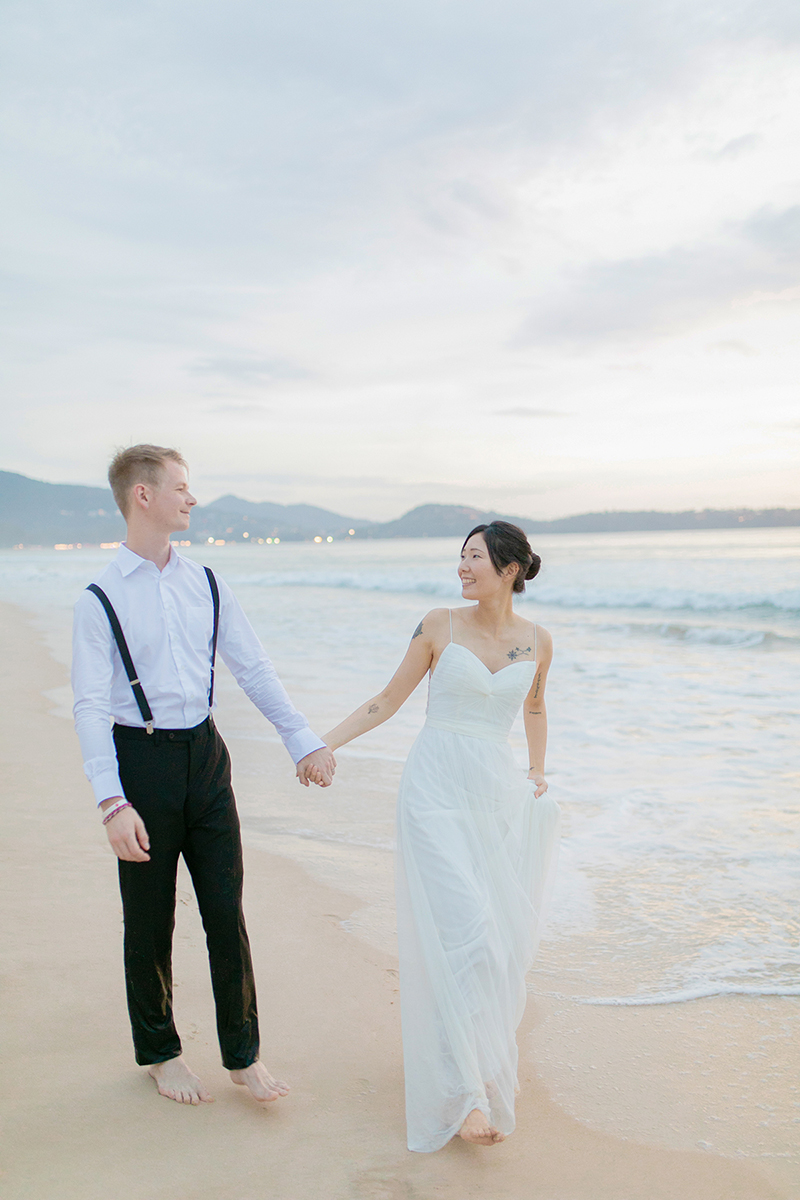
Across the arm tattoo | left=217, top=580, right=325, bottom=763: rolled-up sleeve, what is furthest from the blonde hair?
the arm tattoo

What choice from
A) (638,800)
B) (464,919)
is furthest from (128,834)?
(638,800)

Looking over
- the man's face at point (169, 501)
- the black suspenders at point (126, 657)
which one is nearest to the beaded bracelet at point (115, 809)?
the black suspenders at point (126, 657)

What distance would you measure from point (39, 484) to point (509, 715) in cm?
18294

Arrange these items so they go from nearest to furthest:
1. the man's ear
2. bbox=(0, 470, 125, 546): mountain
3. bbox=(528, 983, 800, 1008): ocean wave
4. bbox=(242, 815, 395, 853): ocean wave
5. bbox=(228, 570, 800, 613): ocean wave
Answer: the man's ear, bbox=(528, 983, 800, 1008): ocean wave, bbox=(242, 815, 395, 853): ocean wave, bbox=(228, 570, 800, 613): ocean wave, bbox=(0, 470, 125, 546): mountain

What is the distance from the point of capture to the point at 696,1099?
3088mm

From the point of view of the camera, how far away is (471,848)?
3016mm

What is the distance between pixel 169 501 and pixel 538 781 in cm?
182

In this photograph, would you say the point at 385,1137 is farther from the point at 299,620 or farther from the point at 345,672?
the point at 299,620

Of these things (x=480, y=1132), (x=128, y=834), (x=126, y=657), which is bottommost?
(x=480, y=1132)

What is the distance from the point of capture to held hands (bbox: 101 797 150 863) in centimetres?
256

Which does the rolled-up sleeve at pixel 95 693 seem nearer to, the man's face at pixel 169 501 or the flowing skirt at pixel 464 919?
the man's face at pixel 169 501

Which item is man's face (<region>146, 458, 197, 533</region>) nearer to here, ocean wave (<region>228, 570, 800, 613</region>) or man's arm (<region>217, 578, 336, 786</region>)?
man's arm (<region>217, 578, 336, 786</region>)

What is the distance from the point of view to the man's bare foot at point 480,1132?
2631mm

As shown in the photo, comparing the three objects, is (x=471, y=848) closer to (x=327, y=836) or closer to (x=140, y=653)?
(x=140, y=653)
